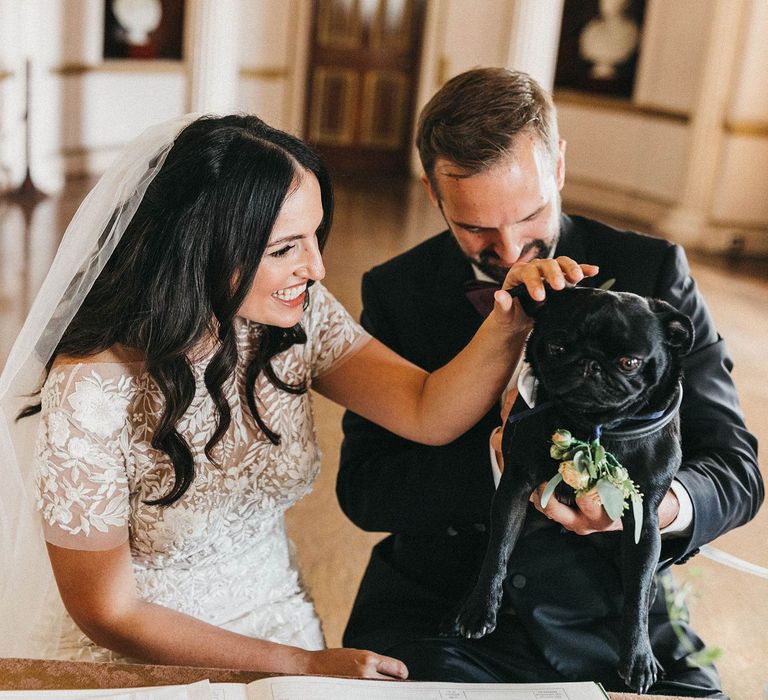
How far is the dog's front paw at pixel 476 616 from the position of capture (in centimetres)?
147

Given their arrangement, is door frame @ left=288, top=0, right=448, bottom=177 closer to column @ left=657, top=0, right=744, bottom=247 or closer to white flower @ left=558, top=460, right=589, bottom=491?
column @ left=657, top=0, right=744, bottom=247

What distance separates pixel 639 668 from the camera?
4.62 feet

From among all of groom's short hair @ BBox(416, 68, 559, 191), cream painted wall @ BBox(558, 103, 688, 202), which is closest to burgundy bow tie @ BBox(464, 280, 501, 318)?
groom's short hair @ BBox(416, 68, 559, 191)

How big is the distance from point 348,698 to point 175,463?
0.68 meters

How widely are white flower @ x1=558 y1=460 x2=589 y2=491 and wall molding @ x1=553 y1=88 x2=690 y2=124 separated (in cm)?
899

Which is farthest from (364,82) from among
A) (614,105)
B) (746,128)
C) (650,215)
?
(746,128)

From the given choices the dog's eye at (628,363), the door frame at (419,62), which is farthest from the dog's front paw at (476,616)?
the door frame at (419,62)

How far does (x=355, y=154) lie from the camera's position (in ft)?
39.9

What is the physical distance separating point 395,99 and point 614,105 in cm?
293

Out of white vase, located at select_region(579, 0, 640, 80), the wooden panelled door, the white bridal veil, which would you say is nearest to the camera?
the white bridal veil

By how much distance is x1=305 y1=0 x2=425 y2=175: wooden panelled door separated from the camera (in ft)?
38.0

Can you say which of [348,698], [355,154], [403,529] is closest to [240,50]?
[355,154]

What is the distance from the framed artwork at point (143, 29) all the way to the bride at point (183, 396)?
30.3 feet

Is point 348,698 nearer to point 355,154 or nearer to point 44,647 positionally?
point 44,647
